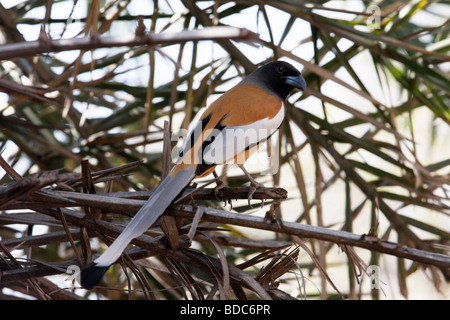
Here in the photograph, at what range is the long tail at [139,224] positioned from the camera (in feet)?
4.66

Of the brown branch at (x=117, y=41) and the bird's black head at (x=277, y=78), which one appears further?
the bird's black head at (x=277, y=78)

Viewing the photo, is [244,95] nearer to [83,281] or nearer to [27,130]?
[27,130]

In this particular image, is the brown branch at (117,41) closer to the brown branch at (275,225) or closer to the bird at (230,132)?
the brown branch at (275,225)

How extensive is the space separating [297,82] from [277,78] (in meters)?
0.25

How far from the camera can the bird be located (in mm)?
1646

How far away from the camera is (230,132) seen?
239 cm

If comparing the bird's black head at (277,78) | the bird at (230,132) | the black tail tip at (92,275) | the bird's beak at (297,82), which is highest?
the bird's black head at (277,78)

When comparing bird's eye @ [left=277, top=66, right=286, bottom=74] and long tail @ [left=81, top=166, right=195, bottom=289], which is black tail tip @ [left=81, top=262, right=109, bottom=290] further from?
bird's eye @ [left=277, top=66, right=286, bottom=74]

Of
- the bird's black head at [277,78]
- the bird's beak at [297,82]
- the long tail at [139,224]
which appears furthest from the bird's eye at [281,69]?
the long tail at [139,224]

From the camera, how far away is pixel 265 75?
312cm

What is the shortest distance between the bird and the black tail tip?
0.08 m

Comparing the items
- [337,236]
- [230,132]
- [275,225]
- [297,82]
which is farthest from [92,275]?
[297,82]

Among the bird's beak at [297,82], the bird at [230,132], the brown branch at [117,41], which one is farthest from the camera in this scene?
the bird's beak at [297,82]
